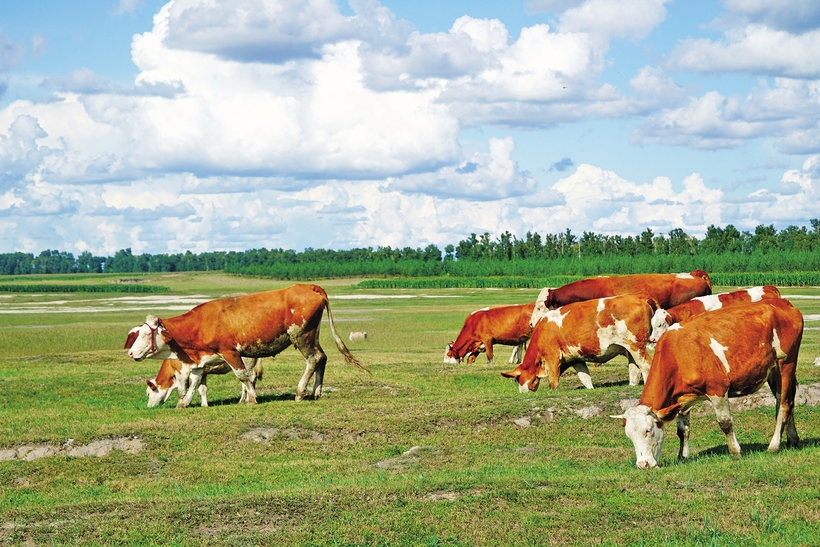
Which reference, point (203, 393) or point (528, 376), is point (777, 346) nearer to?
point (528, 376)

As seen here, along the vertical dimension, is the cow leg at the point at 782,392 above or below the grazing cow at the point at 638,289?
below

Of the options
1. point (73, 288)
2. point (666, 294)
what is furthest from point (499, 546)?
point (73, 288)

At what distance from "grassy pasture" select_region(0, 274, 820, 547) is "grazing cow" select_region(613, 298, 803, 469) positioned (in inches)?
24.3

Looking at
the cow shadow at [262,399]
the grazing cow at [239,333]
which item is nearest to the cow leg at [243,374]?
the grazing cow at [239,333]

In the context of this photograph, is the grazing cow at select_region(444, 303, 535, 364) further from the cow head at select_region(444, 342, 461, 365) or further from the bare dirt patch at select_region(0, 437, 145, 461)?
the bare dirt patch at select_region(0, 437, 145, 461)

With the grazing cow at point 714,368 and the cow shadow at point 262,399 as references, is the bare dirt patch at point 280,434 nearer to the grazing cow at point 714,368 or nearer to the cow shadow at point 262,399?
the cow shadow at point 262,399

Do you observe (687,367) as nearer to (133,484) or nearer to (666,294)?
(133,484)

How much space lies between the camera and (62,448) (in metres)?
16.0

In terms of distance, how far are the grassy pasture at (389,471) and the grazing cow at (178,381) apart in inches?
18.8

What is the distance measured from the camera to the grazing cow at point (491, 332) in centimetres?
2913

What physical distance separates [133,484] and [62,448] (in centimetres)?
299

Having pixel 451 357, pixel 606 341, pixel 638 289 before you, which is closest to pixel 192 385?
pixel 606 341

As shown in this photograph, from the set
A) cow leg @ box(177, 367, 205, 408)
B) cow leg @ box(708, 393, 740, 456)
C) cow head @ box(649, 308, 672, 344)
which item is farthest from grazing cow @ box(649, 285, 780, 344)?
cow leg @ box(177, 367, 205, 408)

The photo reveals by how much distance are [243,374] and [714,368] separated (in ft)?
37.4
